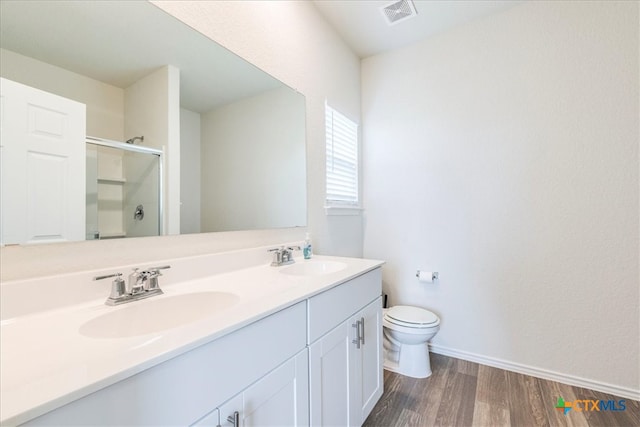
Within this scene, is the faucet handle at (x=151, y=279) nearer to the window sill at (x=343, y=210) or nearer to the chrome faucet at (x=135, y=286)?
the chrome faucet at (x=135, y=286)

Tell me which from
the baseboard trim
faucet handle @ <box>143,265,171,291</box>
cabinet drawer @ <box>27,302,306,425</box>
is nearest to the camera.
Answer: cabinet drawer @ <box>27,302,306,425</box>

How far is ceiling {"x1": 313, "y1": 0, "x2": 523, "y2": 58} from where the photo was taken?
1.88 m

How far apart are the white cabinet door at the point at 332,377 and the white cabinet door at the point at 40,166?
901 mm

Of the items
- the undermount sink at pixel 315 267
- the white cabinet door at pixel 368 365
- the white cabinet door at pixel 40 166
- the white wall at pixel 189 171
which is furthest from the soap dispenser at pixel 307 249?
the white cabinet door at pixel 40 166

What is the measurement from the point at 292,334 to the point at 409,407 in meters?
1.15

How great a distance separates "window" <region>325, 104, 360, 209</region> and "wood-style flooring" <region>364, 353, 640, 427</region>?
1296 millimetres

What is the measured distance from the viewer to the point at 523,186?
1.88 meters

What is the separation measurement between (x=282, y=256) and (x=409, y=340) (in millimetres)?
1069

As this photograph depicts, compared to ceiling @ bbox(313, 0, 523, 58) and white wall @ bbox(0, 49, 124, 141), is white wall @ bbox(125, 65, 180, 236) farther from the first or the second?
ceiling @ bbox(313, 0, 523, 58)

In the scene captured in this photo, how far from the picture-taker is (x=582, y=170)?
173 centimetres

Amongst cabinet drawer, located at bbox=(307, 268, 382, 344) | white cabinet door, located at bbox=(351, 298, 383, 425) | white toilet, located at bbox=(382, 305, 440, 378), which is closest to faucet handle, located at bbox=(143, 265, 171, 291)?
cabinet drawer, located at bbox=(307, 268, 382, 344)

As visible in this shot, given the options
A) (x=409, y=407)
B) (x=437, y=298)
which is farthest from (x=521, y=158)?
(x=409, y=407)

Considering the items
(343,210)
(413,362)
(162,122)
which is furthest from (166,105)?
(413,362)

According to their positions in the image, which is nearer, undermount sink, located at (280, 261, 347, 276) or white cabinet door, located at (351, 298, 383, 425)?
white cabinet door, located at (351, 298, 383, 425)
